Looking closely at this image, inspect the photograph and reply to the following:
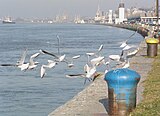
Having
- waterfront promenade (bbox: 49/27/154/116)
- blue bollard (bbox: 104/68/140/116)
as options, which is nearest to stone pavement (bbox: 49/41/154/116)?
waterfront promenade (bbox: 49/27/154/116)

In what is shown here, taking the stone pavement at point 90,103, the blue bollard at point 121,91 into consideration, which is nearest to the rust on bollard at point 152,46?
the stone pavement at point 90,103

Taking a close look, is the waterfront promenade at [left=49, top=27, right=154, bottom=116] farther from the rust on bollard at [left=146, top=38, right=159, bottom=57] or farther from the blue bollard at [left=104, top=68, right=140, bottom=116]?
the rust on bollard at [left=146, top=38, right=159, bottom=57]

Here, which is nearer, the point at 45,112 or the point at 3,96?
the point at 45,112

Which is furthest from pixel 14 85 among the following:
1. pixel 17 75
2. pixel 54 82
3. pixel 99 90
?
pixel 99 90

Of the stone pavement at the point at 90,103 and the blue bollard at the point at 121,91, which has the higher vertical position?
the blue bollard at the point at 121,91

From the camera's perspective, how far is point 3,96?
1767cm

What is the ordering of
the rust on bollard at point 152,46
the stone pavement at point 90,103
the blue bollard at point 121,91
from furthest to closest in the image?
the rust on bollard at point 152,46
the stone pavement at point 90,103
the blue bollard at point 121,91

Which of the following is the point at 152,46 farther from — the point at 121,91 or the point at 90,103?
the point at 121,91

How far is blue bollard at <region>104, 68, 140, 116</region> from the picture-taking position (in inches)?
370

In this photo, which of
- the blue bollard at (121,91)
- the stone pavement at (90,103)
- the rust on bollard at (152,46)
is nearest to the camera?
the blue bollard at (121,91)

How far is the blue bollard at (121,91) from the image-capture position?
941 centimetres

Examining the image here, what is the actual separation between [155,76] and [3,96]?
559 centimetres

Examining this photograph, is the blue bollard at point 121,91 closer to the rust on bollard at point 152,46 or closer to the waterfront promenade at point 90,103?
the waterfront promenade at point 90,103

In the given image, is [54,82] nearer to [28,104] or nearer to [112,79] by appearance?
[28,104]
